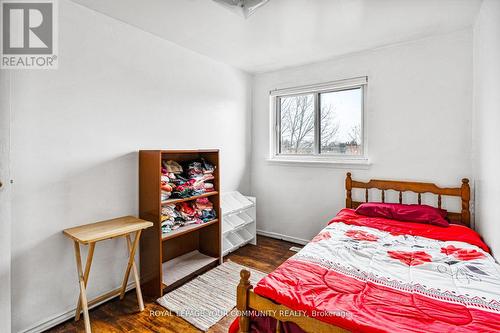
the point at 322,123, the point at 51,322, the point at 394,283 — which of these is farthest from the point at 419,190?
the point at 51,322

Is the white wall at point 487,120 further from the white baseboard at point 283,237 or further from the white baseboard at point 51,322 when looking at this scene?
the white baseboard at point 51,322

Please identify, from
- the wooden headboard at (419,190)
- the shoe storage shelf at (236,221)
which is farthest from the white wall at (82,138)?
the wooden headboard at (419,190)

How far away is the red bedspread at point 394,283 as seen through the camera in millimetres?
1124

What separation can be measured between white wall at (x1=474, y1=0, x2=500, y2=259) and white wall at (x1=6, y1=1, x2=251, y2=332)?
2754 mm

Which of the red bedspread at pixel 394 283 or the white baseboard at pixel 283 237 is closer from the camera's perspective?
the red bedspread at pixel 394 283

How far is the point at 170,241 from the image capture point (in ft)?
9.32

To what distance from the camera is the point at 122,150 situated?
2355 mm

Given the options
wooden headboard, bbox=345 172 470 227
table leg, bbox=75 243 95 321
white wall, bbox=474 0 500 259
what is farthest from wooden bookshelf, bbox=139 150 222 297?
white wall, bbox=474 0 500 259

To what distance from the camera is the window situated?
3.25 metres

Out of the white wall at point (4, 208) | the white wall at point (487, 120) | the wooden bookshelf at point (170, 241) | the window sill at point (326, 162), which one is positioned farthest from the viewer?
the window sill at point (326, 162)

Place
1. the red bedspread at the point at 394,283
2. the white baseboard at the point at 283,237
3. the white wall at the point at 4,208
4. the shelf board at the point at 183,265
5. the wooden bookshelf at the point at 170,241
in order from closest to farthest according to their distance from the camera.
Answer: the red bedspread at the point at 394,283, the white wall at the point at 4,208, the wooden bookshelf at the point at 170,241, the shelf board at the point at 183,265, the white baseboard at the point at 283,237

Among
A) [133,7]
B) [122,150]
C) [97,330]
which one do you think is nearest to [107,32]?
[133,7]

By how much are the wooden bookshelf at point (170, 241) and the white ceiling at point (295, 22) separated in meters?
1.22

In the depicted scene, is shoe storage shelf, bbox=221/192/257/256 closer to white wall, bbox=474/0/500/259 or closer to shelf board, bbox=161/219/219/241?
shelf board, bbox=161/219/219/241
